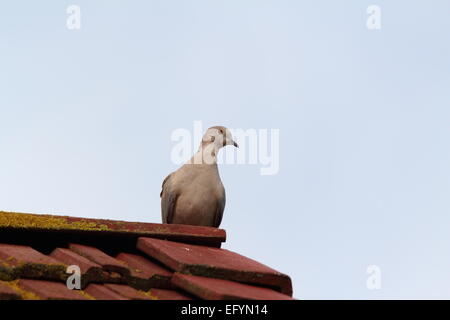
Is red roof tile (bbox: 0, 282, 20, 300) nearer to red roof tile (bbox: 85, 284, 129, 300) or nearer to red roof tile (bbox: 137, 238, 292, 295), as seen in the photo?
red roof tile (bbox: 85, 284, 129, 300)

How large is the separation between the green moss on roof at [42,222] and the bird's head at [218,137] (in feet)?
9.89

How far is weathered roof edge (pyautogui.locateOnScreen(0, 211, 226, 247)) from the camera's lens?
365cm

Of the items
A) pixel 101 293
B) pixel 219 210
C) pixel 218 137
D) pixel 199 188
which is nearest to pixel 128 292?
pixel 101 293

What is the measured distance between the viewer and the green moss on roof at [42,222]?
3627mm

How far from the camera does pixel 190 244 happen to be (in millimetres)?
4102

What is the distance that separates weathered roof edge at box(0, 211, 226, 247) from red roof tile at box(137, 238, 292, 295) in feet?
0.36

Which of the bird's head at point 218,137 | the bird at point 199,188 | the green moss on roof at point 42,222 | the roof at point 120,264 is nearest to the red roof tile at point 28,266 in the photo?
the roof at point 120,264

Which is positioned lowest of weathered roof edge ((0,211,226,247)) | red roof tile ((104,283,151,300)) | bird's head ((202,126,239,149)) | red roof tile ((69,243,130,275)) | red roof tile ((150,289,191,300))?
red roof tile ((150,289,191,300))

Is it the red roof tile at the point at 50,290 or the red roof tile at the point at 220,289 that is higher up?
the red roof tile at the point at 50,290

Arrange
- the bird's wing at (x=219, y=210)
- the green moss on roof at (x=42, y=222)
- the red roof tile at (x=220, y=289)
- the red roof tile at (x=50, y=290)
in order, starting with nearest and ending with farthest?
the red roof tile at (x=50, y=290), the red roof tile at (x=220, y=289), the green moss on roof at (x=42, y=222), the bird's wing at (x=219, y=210)

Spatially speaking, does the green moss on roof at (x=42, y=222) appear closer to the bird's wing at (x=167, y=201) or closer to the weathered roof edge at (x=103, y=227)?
the weathered roof edge at (x=103, y=227)

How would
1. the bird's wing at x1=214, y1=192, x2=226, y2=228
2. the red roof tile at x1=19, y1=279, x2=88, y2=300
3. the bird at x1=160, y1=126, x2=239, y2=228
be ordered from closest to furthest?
1. the red roof tile at x1=19, y1=279, x2=88, y2=300
2. the bird at x1=160, y1=126, x2=239, y2=228
3. the bird's wing at x1=214, y1=192, x2=226, y2=228

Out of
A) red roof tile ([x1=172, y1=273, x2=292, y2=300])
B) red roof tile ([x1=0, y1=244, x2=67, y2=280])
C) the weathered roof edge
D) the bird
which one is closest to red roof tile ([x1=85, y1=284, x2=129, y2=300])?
red roof tile ([x1=0, y1=244, x2=67, y2=280])
